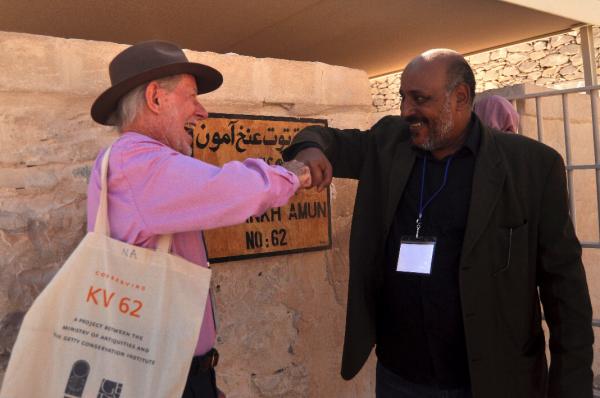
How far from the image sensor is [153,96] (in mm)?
1637

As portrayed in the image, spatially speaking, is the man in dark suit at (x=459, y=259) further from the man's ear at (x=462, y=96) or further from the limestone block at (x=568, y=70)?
the limestone block at (x=568, y=70)

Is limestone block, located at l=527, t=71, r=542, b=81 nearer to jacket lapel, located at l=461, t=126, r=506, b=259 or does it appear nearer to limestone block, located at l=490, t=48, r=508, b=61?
limestone block, located at l=490, t=48, r=508, b=61

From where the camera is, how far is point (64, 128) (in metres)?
2.12

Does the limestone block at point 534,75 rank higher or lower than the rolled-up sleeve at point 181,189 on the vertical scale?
higher

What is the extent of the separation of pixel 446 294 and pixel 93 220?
1.19m

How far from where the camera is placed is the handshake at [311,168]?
1791 mm

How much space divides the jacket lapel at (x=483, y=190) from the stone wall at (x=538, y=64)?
5876 mm

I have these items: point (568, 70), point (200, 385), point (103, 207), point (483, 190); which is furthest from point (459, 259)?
point (568, 70)

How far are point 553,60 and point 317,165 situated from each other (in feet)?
24.7

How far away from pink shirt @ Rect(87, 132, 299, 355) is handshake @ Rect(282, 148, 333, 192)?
276mm

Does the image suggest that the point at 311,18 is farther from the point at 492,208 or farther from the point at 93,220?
the point at 93,220

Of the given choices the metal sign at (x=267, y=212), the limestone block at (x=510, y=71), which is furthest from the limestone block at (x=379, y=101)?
the metal sign at (x=267, y=212)

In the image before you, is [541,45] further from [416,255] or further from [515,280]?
[416,255]

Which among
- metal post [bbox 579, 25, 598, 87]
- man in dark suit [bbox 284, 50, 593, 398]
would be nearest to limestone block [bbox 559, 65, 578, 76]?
metal post [bbox 579, 25, 598, 87]
